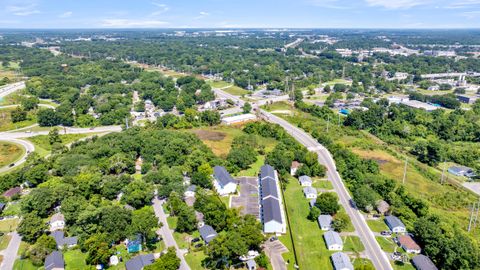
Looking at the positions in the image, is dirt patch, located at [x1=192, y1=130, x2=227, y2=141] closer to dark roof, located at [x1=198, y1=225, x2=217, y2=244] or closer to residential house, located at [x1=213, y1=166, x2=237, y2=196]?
residential house, located at [x1=213, y1=166, x2=237, y2=196]

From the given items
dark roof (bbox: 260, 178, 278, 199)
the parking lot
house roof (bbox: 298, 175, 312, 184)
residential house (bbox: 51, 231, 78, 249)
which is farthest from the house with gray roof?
residential house (bbox: 51, 231, 78, 249)

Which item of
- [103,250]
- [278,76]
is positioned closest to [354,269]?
[103,250]

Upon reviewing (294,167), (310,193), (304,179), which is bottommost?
(310,193)

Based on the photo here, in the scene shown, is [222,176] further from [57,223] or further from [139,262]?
[57,223]

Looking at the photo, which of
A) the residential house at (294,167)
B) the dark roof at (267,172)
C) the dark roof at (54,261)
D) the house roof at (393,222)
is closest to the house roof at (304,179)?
the residential house at (294,167)

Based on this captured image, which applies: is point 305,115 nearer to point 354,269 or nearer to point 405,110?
point 405,110

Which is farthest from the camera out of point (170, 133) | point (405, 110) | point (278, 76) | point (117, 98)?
point (278, 76)

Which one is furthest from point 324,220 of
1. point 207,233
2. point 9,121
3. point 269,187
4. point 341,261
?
point 9,121
